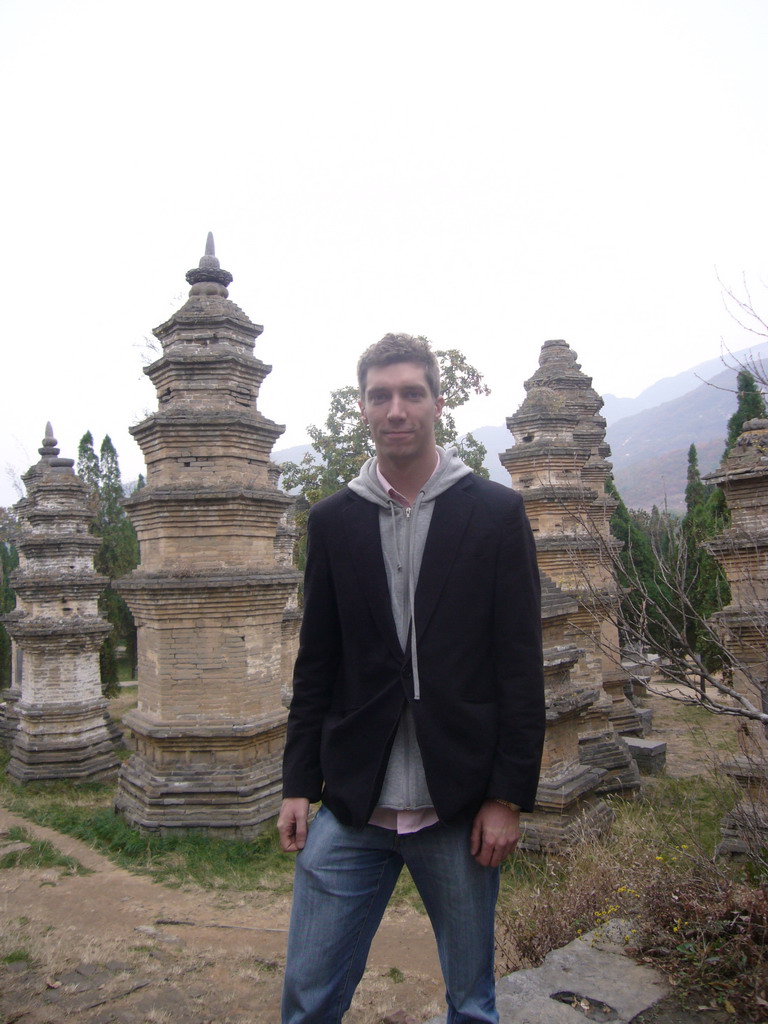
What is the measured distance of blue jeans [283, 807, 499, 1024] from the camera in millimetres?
2445

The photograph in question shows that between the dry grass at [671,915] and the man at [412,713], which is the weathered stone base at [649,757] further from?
the man at [412,713]

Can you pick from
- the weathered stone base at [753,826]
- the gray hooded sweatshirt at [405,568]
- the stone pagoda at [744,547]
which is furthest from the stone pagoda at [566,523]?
the gray hooded sweatshirt at [405,568]

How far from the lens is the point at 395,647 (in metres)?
2.53

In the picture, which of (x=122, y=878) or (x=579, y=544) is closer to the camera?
(x=122, y=878)

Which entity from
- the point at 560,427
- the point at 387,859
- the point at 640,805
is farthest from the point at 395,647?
the point at 560,427

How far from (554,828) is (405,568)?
6.00 metres

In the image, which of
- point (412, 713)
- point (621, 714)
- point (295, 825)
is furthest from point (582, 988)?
point (621, 714)

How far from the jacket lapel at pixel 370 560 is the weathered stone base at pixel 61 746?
37.4 feet

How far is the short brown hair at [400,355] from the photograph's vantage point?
2.63 metres

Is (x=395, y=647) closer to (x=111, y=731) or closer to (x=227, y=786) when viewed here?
A: (x=227, y=786)

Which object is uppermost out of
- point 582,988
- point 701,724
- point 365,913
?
point 365,913

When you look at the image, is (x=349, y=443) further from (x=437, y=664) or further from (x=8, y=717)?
(x=437, y=664)

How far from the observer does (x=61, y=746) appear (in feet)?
39.9

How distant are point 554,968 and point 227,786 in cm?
581
